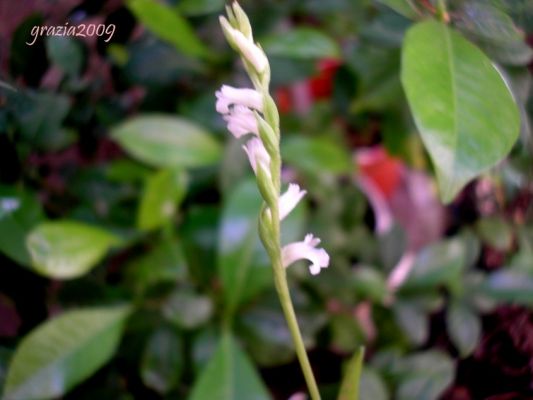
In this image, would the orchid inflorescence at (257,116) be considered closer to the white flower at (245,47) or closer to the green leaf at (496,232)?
the white flower at (245,47)

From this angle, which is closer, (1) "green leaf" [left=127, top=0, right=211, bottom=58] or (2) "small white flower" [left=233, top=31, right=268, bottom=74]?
(2) "small white flower" [left=233, top=31, right=268, bottom=74]

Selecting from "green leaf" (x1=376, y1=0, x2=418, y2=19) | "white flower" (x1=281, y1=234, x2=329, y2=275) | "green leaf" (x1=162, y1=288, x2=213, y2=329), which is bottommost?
"green leaf" (x1=162, y1=288, x2=213, y2=329)

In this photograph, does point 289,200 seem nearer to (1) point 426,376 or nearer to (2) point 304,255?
(2) point 304,255

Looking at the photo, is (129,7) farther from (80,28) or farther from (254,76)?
(254,76)

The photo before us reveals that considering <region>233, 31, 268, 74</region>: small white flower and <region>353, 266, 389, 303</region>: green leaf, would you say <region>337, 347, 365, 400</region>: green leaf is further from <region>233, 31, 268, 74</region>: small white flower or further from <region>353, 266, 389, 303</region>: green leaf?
<region>353, 266, 389, 303</region>: green leaf

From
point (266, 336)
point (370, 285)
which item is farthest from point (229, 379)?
point (370, 285)

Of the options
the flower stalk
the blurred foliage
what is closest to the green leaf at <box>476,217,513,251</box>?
the blurred foliage
